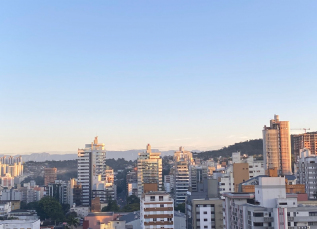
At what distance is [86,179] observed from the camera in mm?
82812

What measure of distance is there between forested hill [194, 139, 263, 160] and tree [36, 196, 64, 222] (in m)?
78.8

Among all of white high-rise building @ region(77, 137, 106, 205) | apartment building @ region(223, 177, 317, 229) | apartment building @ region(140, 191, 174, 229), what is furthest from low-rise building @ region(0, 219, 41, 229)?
white high-rise building @ region(77, 137, 106, 205)

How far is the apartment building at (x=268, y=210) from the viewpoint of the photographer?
24.9 meters

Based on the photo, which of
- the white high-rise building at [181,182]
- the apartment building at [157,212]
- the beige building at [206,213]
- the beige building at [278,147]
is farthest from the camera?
the beige building at [278,147]

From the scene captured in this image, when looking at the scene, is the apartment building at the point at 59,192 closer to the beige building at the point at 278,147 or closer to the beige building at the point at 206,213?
the beige building at the point at 278,147

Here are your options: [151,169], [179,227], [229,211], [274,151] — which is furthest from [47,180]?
Result: [229,211]

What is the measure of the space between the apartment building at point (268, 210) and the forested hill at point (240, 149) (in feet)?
332

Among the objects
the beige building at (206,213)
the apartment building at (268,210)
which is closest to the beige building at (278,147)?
the beige building at (206,213)

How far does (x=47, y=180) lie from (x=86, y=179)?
145 ft

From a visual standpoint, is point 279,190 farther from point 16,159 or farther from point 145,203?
point 16,159

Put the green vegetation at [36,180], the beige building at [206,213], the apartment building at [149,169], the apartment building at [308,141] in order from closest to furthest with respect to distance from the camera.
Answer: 1. the beige building at [206,213]
2. the apartment building at [149,169]
3. the apartment building at [308,141]
4. the green vegetation at [36,180]

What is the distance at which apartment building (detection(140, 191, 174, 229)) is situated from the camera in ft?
110

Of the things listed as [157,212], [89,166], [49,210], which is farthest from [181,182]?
[157,212]

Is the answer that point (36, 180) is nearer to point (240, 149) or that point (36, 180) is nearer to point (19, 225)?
point (240, 149)
